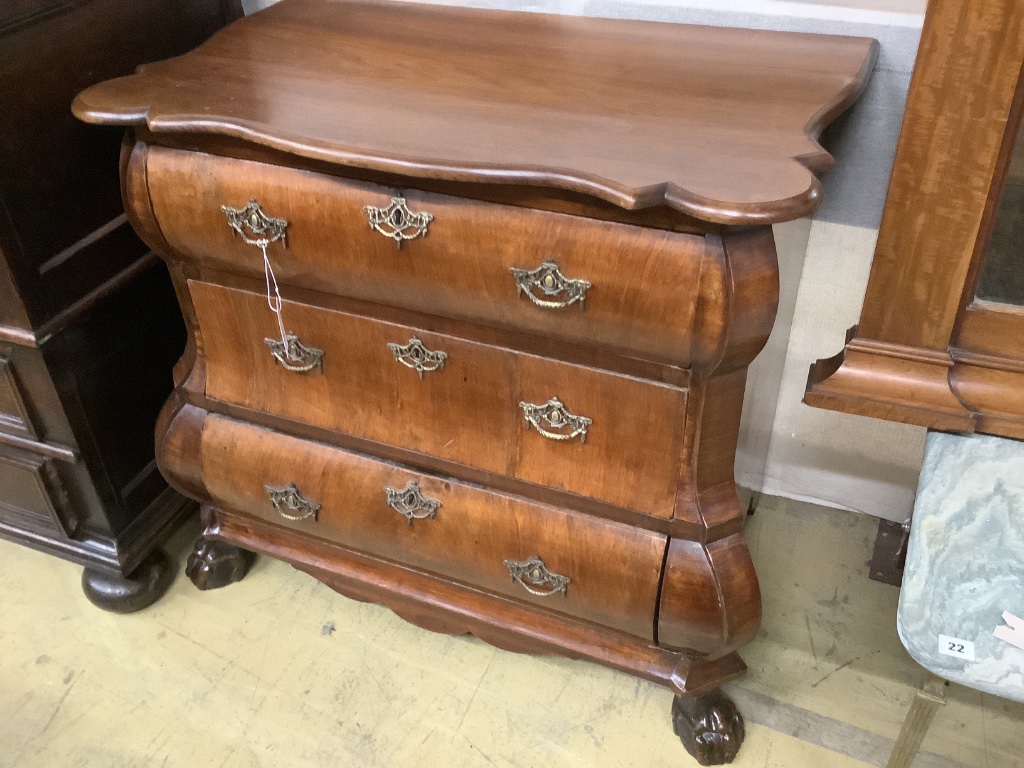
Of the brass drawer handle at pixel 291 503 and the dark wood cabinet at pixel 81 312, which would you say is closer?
the dark wood cabinet at pixel 81 312

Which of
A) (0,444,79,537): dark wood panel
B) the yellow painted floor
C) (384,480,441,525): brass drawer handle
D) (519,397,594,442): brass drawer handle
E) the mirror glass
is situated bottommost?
the yellow painted floor

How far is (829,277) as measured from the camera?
149 centimetres

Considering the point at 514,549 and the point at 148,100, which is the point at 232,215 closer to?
the point at 148,100

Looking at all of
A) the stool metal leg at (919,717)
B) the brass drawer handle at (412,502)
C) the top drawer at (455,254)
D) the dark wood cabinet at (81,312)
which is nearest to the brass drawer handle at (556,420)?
the top drawer at (455,254)

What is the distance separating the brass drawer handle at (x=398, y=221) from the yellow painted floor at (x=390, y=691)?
2.59 feet

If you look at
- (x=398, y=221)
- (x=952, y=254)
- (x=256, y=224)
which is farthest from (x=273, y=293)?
(x=952, y=254)

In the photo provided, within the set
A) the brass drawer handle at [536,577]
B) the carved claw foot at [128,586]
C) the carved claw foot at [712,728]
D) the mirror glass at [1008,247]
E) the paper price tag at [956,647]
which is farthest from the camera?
the carved claw foot at [128,586]

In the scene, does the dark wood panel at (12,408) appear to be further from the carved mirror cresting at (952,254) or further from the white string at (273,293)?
the carved mirror cresting at (952,254)

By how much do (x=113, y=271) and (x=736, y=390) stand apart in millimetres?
963

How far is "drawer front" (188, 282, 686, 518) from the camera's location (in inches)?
42.2

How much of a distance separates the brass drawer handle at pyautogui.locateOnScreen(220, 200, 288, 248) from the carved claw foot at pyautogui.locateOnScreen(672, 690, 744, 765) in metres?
0.88

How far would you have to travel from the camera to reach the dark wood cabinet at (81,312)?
1.19 meters

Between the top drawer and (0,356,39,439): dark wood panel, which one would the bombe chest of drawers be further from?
(0,356,39,439): dark wood panel

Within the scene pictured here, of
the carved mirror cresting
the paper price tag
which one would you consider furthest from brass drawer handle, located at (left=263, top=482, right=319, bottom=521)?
the paper price tag
